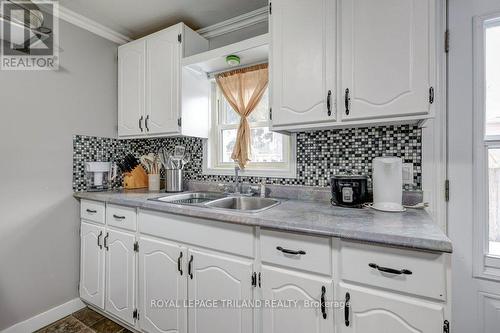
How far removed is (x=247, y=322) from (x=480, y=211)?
1.34m

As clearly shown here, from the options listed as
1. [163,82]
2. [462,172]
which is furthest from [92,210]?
[462,172]

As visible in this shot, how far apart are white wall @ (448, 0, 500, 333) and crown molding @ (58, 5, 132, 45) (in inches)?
100.0

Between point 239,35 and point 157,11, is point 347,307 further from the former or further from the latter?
point 157,11

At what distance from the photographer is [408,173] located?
4.58ft

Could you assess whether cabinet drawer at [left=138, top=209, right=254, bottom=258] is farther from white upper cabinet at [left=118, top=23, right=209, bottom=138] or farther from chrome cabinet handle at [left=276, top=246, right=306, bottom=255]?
white upper cabinet at [left=118, top=23, right=209, bottom=138]

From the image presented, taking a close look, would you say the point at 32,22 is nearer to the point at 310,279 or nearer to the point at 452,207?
the point at 310,279

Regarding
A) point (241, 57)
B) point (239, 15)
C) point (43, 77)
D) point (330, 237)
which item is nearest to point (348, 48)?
point (241, 57)

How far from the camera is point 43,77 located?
1.83 metres

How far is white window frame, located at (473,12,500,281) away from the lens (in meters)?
1.25

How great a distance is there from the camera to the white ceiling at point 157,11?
180cm

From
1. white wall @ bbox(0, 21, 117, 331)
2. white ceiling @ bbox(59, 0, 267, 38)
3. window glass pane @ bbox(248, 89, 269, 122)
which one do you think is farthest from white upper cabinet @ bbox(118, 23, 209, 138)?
window glass pane @ bbox(248, 89, 269, 122)

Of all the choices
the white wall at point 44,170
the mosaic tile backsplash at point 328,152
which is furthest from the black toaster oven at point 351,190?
the white wall at point 44,170

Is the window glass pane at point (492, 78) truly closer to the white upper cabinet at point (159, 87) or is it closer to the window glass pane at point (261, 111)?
the window glass pane at point (261, 111)

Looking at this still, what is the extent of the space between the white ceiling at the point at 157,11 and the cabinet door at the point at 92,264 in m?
1.70
